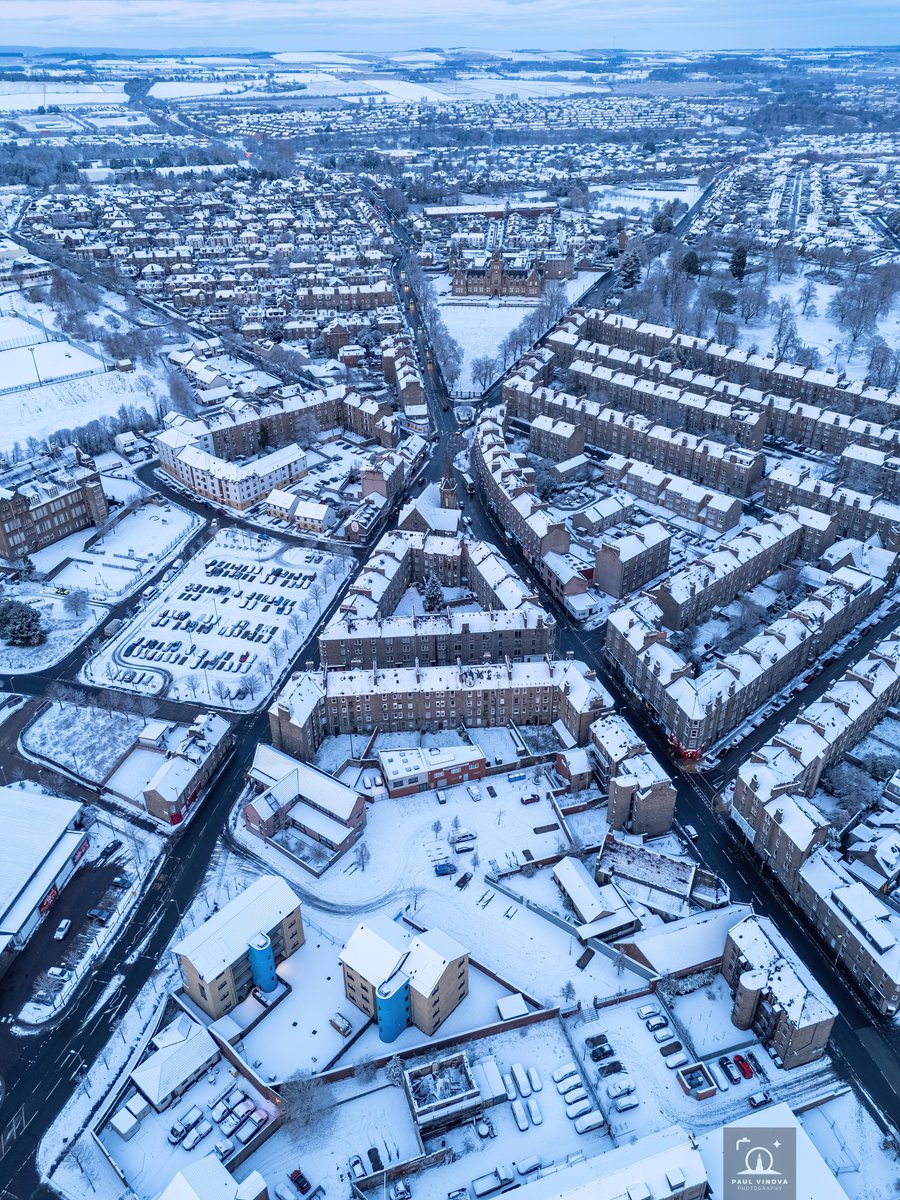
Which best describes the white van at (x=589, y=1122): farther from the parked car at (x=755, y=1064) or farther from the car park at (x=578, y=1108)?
the parked car at (x=755, y=1064)

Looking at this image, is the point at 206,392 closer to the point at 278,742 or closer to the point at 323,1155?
the point at 278,742

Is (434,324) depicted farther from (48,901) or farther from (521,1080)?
(521,1080)

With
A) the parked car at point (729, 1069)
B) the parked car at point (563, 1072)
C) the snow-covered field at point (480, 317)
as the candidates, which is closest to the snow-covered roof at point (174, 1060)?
the parked car at point (563, 1072)

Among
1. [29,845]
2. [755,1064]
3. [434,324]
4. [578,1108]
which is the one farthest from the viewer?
[434,324]

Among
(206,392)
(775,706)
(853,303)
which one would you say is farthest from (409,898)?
(853,303)

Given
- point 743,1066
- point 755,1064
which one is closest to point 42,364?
point 743,1066
